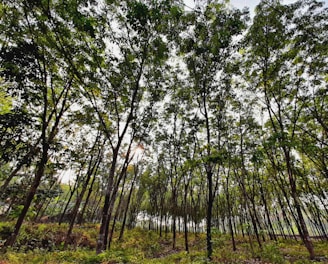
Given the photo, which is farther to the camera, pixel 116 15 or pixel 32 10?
pixel 116 15

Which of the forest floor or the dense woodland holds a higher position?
the dense woodland

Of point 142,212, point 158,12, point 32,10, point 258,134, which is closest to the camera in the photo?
point 32,10

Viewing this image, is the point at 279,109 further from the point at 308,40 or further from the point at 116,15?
the point at 116,15

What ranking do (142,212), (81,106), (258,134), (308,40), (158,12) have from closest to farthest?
(158,12) < (308,40) < (81,106) < (258,134) < (142,212)

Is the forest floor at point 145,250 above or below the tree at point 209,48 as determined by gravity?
below

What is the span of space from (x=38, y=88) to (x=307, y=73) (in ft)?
50.2

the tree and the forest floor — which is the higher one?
the tree

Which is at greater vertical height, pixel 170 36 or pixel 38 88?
pixel 170 36

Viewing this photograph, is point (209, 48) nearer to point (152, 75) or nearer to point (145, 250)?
point (152, 75)

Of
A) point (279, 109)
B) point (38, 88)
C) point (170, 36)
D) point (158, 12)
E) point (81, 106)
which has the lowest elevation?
point (38, 88)

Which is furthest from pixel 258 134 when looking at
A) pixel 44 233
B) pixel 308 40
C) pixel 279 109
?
pixel 44 233

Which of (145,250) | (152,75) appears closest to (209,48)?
(152,75)

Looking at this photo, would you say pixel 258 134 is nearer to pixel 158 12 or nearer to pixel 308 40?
pixel 308 40

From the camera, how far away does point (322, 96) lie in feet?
37.8
